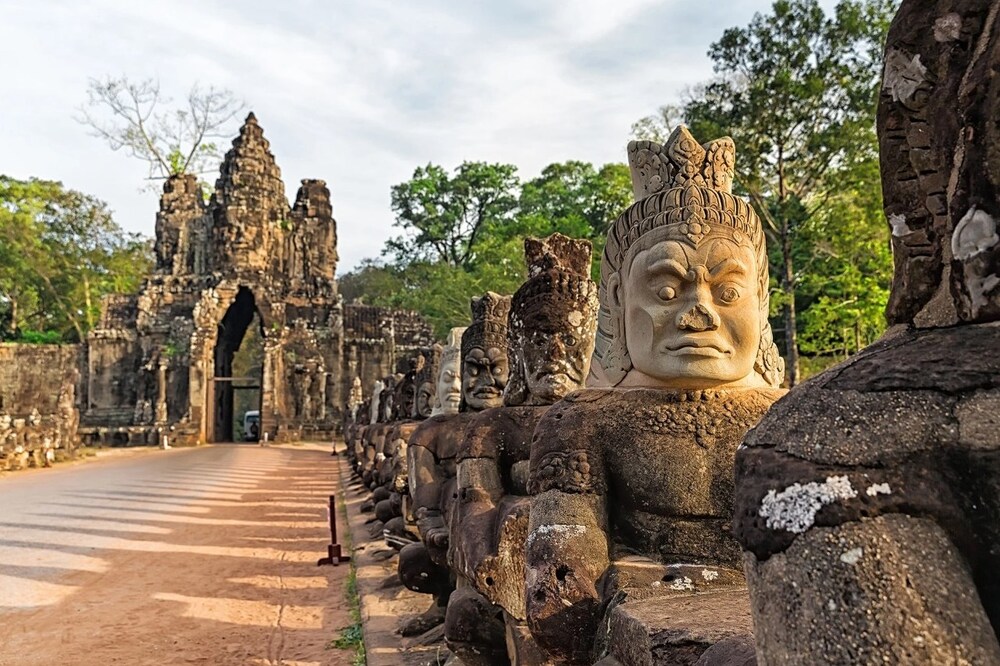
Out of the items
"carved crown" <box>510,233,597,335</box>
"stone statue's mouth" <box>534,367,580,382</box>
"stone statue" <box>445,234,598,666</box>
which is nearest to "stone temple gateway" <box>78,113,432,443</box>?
"stone statue" <box>445,234,598,666</box>

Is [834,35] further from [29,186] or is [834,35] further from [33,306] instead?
[33,306]

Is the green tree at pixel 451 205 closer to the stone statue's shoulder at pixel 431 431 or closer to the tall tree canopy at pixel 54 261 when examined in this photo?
the tall tree canopy at pixel 54 261

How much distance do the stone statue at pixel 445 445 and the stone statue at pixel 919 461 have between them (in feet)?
12.2

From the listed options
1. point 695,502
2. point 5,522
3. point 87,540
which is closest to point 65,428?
point 5,522

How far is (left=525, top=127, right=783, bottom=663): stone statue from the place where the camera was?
246 cm

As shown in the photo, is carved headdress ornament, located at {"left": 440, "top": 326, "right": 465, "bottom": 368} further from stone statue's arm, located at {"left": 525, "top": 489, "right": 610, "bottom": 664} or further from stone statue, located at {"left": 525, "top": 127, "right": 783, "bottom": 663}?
stone statue's arm, located at {"left": 525, "top": 489, "right": 610, "bottom": 664}

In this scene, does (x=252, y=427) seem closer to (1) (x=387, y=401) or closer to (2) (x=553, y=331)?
(1) (x=387, y=401)

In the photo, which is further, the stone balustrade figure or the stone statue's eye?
the stone balustrade figure

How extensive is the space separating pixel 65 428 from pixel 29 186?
823 inches

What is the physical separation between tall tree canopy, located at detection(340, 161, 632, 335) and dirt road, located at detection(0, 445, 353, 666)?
1866cm

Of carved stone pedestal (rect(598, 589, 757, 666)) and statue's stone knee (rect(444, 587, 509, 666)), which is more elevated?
carved stone pedestal (rect(598, 589, 757, 666))

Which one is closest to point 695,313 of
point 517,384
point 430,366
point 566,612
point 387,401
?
point 566,612

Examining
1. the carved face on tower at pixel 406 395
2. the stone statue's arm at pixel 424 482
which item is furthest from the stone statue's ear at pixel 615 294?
the carved face on tower at pixel 406 395

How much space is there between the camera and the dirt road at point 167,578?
17.2 feet
